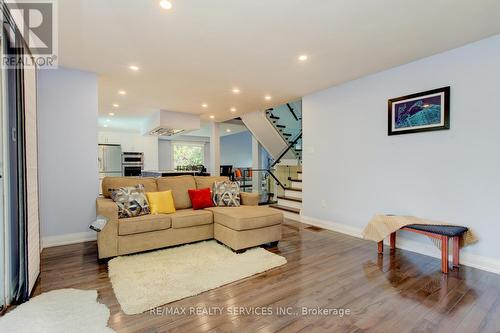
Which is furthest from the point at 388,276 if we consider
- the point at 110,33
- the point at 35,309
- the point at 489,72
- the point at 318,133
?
the point at 110,33

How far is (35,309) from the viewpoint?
187cm

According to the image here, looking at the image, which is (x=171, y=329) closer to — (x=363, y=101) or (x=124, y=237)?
(x=124, y=237)

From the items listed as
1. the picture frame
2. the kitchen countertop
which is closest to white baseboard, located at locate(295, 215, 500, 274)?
the picture frame

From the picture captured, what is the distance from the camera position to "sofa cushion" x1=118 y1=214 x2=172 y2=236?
2.92 metres

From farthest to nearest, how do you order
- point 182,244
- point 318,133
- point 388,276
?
point 318,133
point 182,244
point 388,276

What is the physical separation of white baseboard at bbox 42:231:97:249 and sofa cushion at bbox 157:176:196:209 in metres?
1.19

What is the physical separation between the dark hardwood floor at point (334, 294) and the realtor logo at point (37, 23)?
2183mm

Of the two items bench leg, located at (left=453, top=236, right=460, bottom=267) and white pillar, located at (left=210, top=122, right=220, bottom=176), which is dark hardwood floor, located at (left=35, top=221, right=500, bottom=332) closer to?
bench leg, located at (left=453, top=236, right=460, bottom=267)

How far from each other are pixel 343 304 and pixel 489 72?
2.90 metres

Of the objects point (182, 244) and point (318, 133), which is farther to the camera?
point (318, 133)

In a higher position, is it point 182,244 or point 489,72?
point 489,72

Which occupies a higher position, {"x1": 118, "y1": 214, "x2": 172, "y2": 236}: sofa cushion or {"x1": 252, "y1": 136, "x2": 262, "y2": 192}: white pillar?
{"x1": 252, "y1": 136, "x2": 262, "y2": 192}: white pillar

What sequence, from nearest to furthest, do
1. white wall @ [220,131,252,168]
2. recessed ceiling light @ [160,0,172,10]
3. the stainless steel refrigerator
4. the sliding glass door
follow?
the sliding glass door → recessed ceiling light @ [160,0,172,10] → the stainless steel refrigerator → white wall @ [220,131,252,168]

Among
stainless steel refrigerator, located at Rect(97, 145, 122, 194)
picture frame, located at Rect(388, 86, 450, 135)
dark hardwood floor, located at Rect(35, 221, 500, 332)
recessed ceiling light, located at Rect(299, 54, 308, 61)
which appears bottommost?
dark hardwood floor, located at Rect(35, 221, 500, 332)
